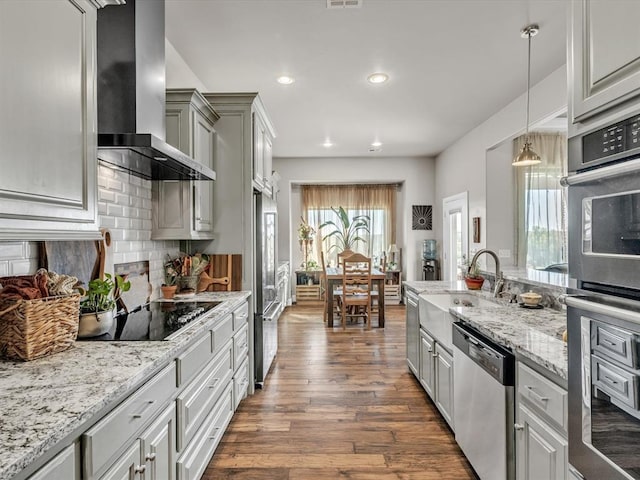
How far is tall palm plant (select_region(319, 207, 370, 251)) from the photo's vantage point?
25.6ft

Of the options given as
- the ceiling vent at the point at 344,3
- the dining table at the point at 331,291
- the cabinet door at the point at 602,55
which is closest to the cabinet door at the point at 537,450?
the cabinet door at the point at 602,55

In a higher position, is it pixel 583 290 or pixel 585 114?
pixel 585 114

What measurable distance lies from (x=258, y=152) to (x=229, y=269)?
1083 mm

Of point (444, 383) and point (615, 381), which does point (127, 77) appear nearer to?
point (615, 381)

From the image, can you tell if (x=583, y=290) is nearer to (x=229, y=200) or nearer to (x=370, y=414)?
(x=370, y=414)

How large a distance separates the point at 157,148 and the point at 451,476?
2.31 metres

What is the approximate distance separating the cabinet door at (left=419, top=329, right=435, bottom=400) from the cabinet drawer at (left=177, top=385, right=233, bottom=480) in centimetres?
149

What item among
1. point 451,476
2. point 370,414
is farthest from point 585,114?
point 370,414

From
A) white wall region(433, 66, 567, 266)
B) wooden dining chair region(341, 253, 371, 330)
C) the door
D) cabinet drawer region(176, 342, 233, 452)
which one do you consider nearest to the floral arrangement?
cabinet drawer region(176, 342, 233, 452)

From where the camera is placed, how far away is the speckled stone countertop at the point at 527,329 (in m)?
1.43

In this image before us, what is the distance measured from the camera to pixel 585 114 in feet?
3.50

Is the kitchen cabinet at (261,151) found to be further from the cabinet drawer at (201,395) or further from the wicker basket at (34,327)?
the wicker basket at (34,327)

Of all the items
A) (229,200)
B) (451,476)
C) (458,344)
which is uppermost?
(229,200)

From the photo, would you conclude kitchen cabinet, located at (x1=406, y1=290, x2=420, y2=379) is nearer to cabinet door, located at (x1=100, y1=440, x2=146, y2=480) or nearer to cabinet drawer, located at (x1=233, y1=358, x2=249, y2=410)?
cabinet drawer, located at (x1=233, y1=358, x2=249, y2=410)
